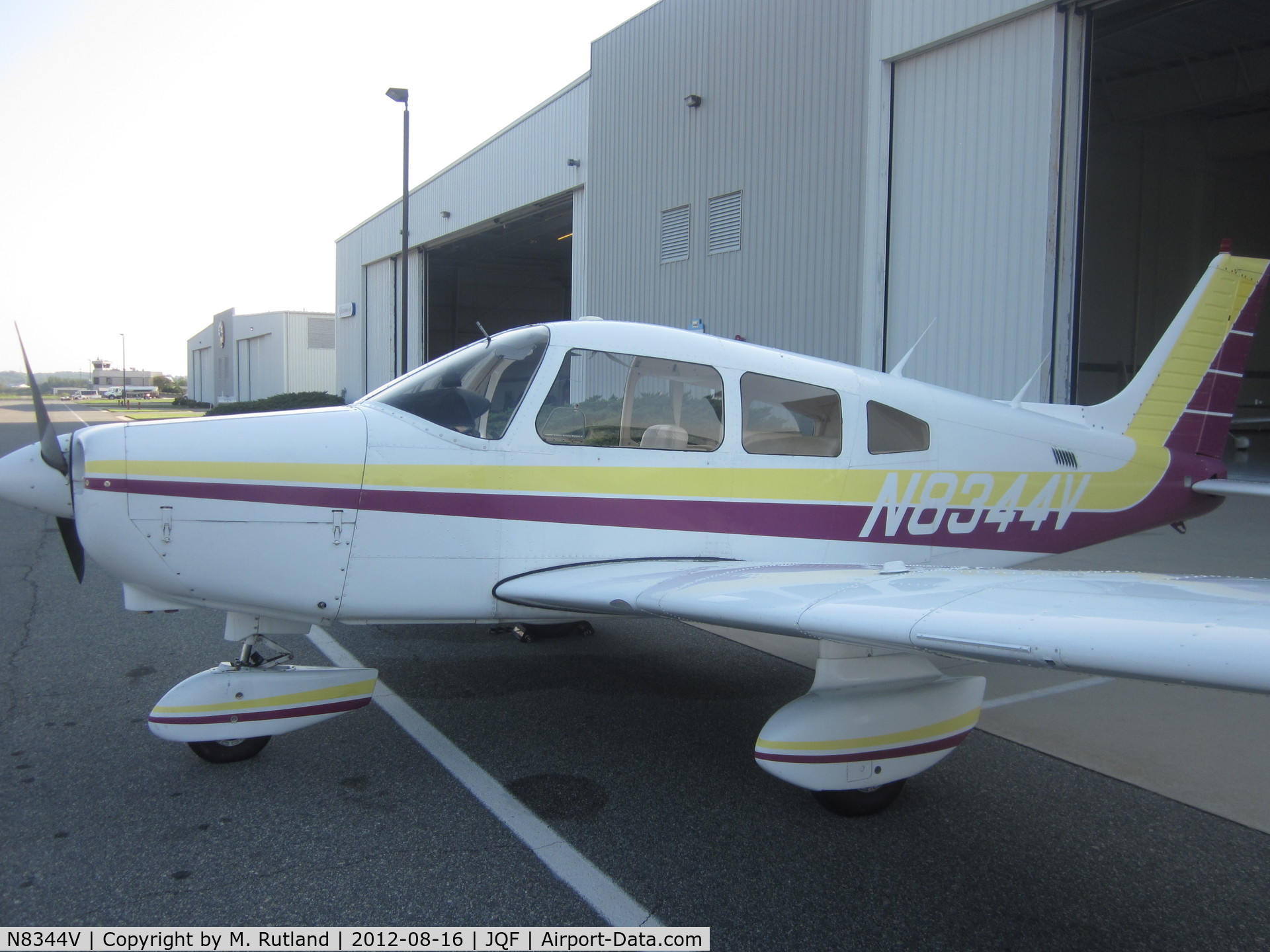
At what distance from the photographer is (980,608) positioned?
249 centimetres

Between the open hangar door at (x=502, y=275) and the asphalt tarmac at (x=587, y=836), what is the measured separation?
15644 mm

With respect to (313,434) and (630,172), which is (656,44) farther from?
(313,434)

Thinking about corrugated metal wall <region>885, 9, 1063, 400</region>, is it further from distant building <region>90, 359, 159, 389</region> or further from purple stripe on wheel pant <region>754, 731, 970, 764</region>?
distant building <region>90, 359, 159, 389</region>

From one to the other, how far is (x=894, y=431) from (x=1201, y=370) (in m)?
2.81

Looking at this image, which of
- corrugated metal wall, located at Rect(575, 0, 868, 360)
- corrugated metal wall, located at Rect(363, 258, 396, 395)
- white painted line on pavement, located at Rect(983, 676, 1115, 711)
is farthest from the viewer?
corrugated metal wall, located at Rect(363, 258, 396, 395)

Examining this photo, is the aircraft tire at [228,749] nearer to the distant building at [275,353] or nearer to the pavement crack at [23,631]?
the pavement crack at [23,631]

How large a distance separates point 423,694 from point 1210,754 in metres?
3.84

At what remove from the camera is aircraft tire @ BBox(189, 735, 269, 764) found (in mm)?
3574

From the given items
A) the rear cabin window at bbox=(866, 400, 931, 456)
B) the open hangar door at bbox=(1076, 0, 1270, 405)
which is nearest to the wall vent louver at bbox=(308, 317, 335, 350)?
the open hangar door at bbox=(1076, 0, 1270, 405)

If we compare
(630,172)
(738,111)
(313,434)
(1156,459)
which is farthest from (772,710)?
(630,172)

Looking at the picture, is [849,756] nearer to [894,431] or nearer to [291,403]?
[894,431]

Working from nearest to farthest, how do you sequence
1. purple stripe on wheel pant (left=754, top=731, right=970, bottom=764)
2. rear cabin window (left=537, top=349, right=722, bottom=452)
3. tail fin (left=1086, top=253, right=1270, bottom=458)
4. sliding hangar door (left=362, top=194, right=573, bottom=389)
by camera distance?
purple stripe on wheel pant (left=754, top=731, right=970, bottom=764)
rear cabin window (left=537, top=349, right=722, bottom=452)
tail fin (left=1086, top=253, right=1270, bottom=458)
sliding hangar door (left=362, top=194, right=573, bottom=389)

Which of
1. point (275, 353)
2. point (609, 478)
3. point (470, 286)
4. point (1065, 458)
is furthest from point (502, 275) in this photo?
point (609, 478)

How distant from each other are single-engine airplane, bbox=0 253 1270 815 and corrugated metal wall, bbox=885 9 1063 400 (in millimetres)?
5014
